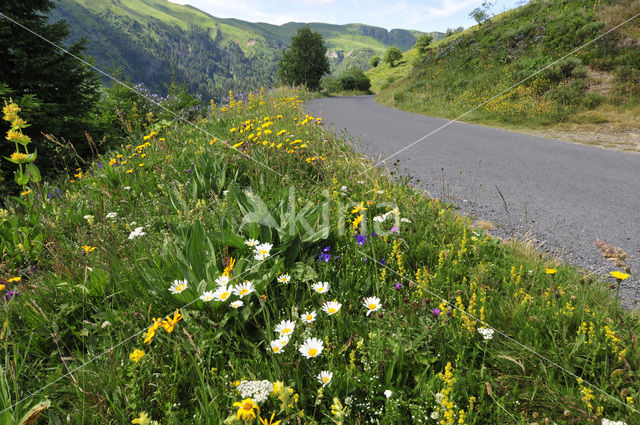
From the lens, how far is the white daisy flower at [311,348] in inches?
57.7

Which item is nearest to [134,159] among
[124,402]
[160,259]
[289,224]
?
[160,259]

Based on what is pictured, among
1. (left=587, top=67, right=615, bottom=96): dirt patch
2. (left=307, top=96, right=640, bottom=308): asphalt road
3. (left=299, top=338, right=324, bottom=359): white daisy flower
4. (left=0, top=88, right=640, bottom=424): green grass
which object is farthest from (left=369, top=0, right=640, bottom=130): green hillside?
(left=299, top=338, right=324, bottom=359): white daisy flower

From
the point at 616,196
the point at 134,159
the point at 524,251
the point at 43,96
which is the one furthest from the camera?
the point at 43,96

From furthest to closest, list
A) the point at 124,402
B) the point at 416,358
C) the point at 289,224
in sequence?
the point at 289,224 → the point at 416,358 → the point at 124,402

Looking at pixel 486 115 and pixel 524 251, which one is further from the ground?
pixel 486 115

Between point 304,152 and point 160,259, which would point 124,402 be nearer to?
point 160,259

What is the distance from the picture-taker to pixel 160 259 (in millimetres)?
2213

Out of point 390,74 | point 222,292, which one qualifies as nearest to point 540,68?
point 222,292

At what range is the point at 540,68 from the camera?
42.6 feet

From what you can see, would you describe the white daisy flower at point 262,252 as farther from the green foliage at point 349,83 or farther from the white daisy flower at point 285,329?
the green foliage at point 349,83

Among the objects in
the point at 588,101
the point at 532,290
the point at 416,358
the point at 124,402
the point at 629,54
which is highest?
the point at 629,54

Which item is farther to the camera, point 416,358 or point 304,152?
point 304,152

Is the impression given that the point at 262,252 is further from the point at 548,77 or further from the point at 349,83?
the point at 349,83

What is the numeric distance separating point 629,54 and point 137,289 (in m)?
17.1
